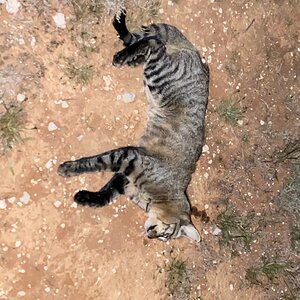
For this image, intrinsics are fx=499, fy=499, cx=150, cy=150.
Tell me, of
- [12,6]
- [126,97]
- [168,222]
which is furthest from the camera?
[126,97]

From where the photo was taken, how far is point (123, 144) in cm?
622

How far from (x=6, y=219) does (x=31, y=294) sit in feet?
2.94

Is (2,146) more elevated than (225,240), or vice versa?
(2,146)

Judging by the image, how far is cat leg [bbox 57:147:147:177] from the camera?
549 cm

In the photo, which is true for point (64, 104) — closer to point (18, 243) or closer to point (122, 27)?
point (122, 27)

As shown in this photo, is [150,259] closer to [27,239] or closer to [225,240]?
[225,240]

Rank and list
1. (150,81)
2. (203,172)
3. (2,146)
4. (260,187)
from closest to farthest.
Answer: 1. (2,146)
2. (150,81)
3. (203,172)
4. (260,187)

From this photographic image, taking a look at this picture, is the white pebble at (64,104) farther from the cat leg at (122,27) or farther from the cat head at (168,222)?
the cat head at (168,222)

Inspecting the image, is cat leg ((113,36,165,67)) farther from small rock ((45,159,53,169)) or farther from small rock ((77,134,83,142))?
small rock ((45,159,53,169))

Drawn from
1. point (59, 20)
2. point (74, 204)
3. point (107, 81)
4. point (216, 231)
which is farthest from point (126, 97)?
point (216, 231)

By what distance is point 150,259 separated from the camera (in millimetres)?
6480

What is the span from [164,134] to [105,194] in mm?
981

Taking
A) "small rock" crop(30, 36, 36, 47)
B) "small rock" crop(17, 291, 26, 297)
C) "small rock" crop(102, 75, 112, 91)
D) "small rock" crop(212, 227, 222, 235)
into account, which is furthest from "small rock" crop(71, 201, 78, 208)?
"small rock" crop(212, 227, 222, 235)

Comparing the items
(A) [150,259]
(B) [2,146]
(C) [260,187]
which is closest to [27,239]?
A: (B) [2,146]
